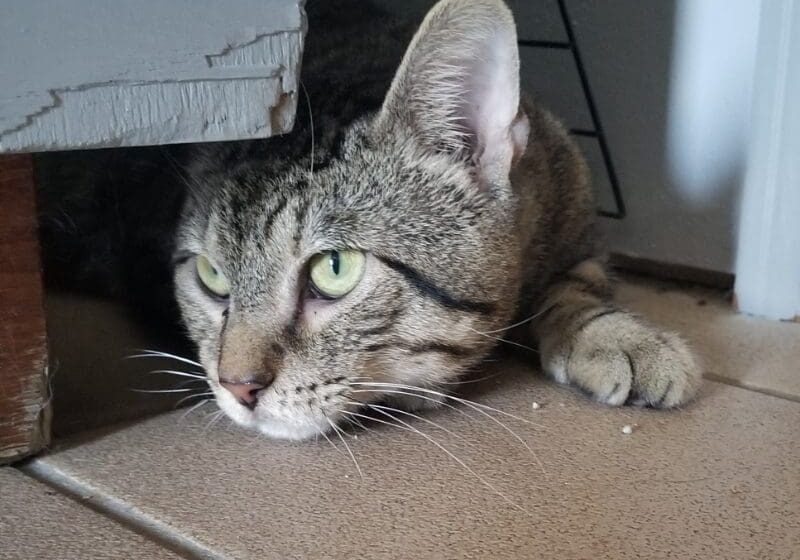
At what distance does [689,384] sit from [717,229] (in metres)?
0.63

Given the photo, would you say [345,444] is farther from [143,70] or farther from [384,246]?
[143,70]

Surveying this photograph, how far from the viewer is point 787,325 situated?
1.56 meters

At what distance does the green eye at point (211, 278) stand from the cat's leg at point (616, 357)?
50 centimetres

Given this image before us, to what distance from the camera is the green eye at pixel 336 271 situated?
3.54 ft

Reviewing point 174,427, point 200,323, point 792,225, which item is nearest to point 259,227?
point 200,323

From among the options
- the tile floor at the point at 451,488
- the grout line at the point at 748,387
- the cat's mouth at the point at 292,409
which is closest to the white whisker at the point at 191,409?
the tile floor at the point at 451,488

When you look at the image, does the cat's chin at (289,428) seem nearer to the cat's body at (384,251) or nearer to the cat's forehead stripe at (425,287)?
the cat's body at (384,251)

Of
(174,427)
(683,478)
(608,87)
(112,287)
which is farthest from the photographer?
(608,87)

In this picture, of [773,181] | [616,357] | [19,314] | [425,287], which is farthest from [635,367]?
[19,314]

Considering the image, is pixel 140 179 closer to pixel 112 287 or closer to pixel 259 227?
pixel 112 287

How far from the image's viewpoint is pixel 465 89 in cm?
110

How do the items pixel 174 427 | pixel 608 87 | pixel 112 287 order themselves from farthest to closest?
pixel 608 87 < pixel 112 287 < pixel 174 427

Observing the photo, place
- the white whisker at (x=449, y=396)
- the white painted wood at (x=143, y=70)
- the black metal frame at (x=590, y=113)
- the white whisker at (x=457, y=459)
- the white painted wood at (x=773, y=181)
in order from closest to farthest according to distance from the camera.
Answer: the white painted wood at (x=143, y=70)
the white whisker at (x=457, y=459)
the white whisker at (x=449, y=396)
the white painted wood at (x=773, y=181)
the black metal frame at (x=590, y=113)

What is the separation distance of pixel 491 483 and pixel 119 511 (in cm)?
44
